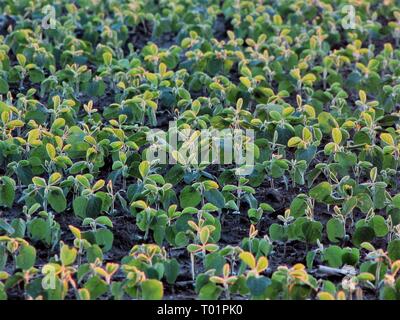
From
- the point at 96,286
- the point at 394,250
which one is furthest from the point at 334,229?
the point at 96,286

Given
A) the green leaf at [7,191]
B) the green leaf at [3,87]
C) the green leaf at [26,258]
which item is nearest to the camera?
the green leaf at [26,258]

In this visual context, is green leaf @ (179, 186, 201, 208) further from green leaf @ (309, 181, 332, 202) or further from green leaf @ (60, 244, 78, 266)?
green leaf @ (60, 244, 78, 266)

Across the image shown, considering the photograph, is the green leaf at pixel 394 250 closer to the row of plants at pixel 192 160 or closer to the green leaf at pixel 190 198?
the row of plants at pixel 192 160

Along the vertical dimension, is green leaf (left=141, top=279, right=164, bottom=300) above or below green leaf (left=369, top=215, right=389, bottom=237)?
below

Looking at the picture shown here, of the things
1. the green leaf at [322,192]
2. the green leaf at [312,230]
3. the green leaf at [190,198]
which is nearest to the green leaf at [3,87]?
the green leaf at [190,198]

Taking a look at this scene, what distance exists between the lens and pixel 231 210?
14.0 feet

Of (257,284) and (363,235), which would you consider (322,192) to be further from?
(257,284)

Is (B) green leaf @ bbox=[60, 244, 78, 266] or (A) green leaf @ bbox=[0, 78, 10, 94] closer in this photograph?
(B) green leaf @ bbox=[60, 244, 78, 266]

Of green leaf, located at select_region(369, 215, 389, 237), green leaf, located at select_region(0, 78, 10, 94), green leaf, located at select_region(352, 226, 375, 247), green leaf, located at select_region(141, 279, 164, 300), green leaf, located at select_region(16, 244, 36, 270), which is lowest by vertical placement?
green leaf, located at select_region(141, 279, 164, 300)

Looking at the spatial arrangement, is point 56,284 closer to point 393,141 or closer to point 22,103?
point 22,103

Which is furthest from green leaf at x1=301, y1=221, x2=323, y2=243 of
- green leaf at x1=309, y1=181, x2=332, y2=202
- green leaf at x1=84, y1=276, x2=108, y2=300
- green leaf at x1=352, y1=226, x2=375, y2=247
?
green leaf at x1=84, y1=276, x2=108, y2=300

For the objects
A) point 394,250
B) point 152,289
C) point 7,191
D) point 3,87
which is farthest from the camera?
point 3,87

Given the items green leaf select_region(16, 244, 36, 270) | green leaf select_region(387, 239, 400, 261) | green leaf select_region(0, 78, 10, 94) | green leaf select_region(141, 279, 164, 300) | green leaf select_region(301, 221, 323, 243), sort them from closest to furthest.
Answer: green leaf select_region(141, 279, 164, 300) < green leaf select_region(16, 244, 36, 270) < green leaf select_region(387, 239, 400, 261) < green leaf select_region(301, 221, 323, 243) < green leaf select_region(0, 78, 10, 94)

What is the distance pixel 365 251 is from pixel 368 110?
103 centimetres
